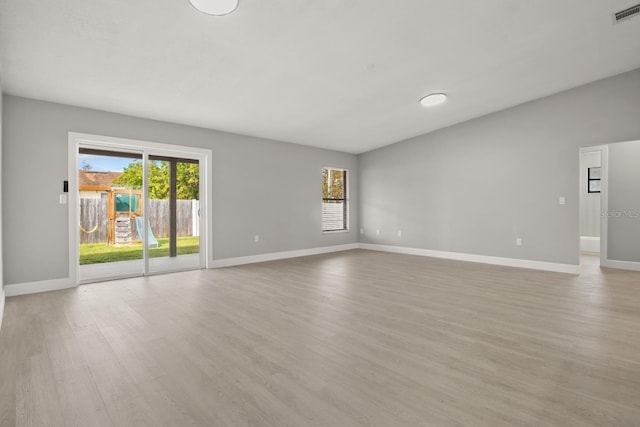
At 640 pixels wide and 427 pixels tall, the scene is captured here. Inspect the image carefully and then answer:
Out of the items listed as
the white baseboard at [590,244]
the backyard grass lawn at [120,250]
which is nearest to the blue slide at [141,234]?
the backyard grass lawn at [120,250]

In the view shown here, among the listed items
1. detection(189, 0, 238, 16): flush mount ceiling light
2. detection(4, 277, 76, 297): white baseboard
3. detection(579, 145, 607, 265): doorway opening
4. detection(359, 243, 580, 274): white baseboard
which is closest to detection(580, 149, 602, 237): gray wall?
detection(579, 145, 607, 265): doorway opening

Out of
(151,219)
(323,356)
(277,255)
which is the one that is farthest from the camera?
(277,255)

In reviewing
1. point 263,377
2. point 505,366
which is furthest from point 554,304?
point 263,377

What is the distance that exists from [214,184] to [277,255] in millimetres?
1940

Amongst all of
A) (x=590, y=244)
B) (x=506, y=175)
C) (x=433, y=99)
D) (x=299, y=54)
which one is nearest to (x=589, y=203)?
(x=590, y=244)

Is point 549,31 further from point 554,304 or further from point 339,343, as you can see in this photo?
point 339,343

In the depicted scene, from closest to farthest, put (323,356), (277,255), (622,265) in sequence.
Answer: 1. (323,356)
2. (622,265)
3. (277,255)

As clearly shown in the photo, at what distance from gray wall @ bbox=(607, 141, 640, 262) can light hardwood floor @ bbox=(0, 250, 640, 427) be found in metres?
1.85

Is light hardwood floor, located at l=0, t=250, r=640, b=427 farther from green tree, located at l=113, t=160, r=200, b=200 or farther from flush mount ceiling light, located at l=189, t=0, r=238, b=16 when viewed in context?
flush mount ceiling light, located at l=189, t=0, r=238, b=16

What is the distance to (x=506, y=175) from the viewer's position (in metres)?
5.66

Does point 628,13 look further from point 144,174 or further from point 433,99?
point 144,174

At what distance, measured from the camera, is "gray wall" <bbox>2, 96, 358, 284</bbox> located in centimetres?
381

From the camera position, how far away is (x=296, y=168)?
6.79 metres

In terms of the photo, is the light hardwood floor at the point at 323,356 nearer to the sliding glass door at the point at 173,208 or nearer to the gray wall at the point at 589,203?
the sliding glass door at the point at 173,208
